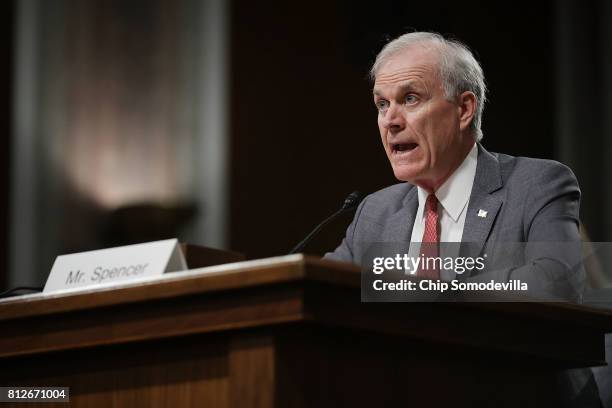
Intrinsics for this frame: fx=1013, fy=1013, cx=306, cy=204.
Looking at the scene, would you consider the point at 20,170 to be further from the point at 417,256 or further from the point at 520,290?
the point at 520,290

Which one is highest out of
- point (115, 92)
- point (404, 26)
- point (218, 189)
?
point (404, 26)

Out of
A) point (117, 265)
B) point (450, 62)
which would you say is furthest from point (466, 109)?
point (117, 265)

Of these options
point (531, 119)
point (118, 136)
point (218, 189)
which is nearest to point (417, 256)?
point (218, 189)

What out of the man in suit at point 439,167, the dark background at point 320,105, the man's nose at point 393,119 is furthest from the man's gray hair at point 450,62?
the dark background at point 320,105

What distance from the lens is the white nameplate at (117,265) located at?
5.38 feet

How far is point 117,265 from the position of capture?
1.68 meters

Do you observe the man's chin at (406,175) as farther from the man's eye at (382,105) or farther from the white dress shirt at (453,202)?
the man's eye at (382,105)

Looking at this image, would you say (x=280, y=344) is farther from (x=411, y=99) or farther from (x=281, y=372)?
(x=411, y=99)

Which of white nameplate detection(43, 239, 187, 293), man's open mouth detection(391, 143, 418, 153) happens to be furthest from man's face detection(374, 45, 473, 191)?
white nameplate detection(43, 239, 187, 293)

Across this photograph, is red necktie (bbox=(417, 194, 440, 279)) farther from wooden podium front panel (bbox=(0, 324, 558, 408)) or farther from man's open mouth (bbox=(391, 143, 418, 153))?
wooden podium front panel (bbox=(0, 324, 558, 408))

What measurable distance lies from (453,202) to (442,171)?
0.38 ft

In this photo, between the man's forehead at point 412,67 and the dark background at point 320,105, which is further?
the dark background at point 320,105

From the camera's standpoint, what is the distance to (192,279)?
1.46 m

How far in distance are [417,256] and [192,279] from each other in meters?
1.02
